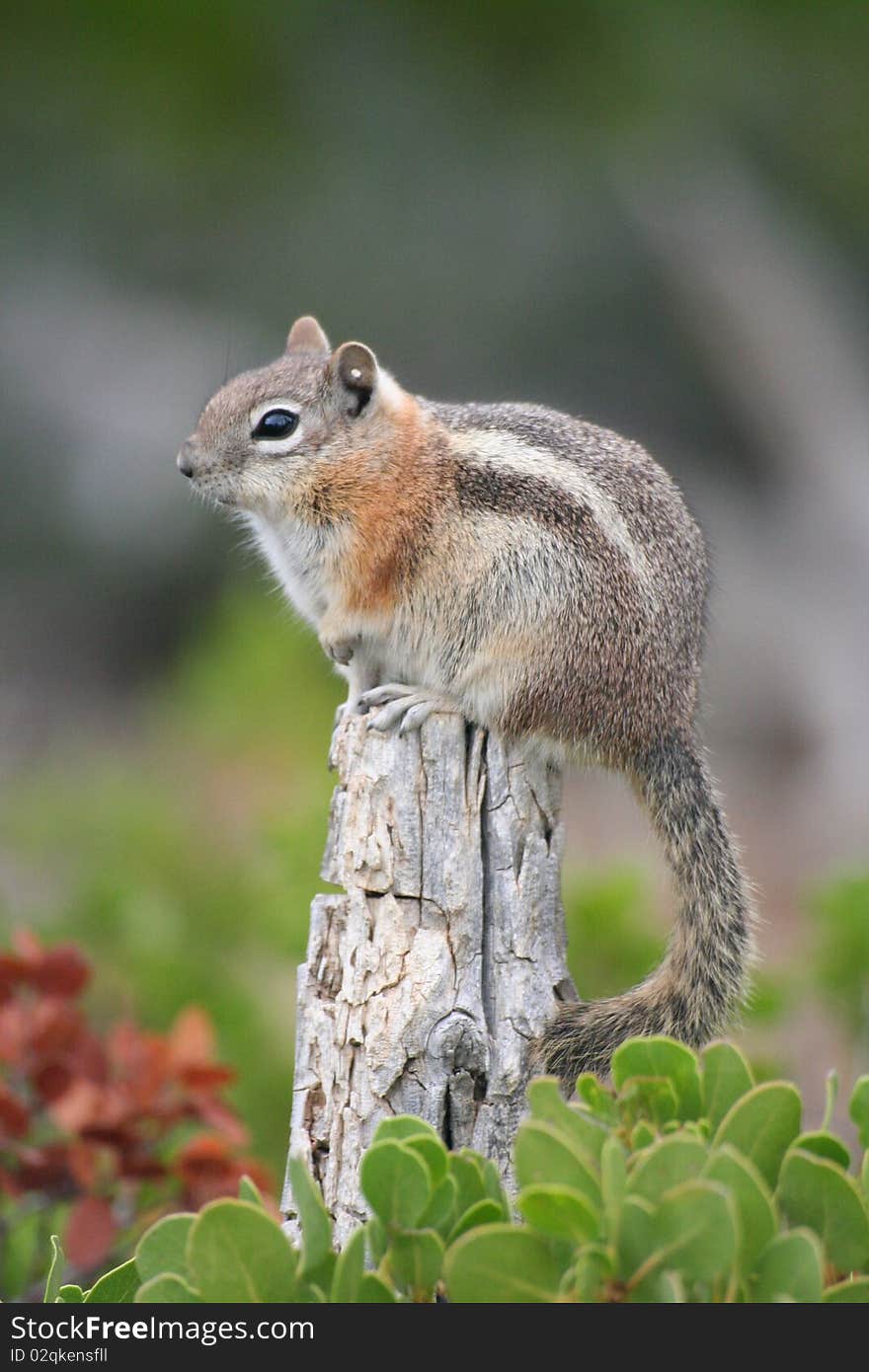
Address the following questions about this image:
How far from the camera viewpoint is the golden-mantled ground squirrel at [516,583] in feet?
7.04

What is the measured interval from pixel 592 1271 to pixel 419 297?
24.2ft

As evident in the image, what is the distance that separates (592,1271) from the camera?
1.11m

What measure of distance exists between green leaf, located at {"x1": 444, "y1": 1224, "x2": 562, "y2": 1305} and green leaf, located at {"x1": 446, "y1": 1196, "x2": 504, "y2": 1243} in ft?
0.55

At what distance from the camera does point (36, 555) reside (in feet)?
24.0

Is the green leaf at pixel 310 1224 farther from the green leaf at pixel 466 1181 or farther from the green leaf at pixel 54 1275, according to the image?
the green leaf at pixel 54 1275

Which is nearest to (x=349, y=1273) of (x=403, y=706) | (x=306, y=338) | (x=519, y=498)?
(x=403, y=706)

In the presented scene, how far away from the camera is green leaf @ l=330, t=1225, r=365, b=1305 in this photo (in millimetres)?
1175

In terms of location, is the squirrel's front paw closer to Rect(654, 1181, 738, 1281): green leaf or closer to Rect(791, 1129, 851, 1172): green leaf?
Rect(791, 1129, 851, 1172): green leaf

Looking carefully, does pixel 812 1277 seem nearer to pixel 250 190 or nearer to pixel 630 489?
pixel 630 489

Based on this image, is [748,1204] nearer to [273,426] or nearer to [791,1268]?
[791,1268]

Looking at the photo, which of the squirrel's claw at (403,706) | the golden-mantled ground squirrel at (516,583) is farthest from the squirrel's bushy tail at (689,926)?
the squirrel's claw at (403,706)

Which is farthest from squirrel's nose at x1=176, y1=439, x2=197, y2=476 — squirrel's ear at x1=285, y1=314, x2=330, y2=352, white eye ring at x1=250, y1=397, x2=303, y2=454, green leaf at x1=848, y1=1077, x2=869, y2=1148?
green leaf at x1=848, y1=1077, x2=869, y2=1148

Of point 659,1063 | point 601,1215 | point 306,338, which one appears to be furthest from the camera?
point 306,338

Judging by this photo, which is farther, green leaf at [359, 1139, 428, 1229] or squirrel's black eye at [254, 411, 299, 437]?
squirrel's black eye at [254, 411, 299, 437]
